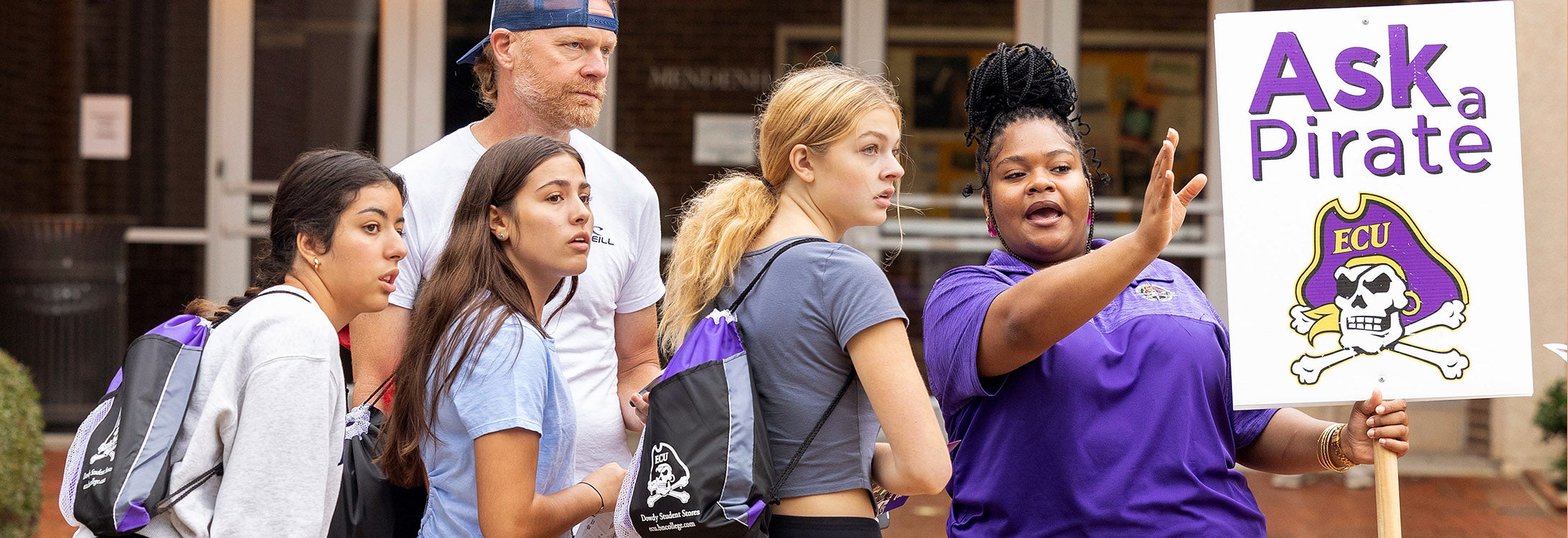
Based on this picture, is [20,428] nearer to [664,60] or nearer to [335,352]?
[335,352]

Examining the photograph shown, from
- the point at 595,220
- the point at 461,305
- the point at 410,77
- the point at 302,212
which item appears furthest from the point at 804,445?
the point at 410,77

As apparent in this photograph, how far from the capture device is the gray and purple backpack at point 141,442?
1.92m

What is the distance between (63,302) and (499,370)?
7.15 metres

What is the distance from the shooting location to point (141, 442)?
1937mm

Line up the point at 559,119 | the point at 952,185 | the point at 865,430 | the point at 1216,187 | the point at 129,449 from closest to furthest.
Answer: the point at 129,449, the point at 865,430, the point at 559,119, the point at 1216,187, the point at 952,185

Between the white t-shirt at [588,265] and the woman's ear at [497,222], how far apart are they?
350 mm

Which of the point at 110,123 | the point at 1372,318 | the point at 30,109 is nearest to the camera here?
the point at 1372,318

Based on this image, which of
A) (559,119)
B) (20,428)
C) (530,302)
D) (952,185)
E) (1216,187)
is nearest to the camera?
(530,302)

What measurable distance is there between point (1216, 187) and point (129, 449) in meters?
7.12

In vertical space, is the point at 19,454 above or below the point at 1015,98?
below

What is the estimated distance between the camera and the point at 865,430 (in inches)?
86.4

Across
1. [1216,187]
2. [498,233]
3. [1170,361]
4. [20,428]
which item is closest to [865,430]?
[1170,361]

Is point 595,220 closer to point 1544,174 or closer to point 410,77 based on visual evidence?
point 410,77

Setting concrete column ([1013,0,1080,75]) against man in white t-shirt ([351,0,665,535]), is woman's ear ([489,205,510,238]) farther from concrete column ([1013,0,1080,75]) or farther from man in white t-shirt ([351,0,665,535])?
concrete column ([1013,0,1080,75])
